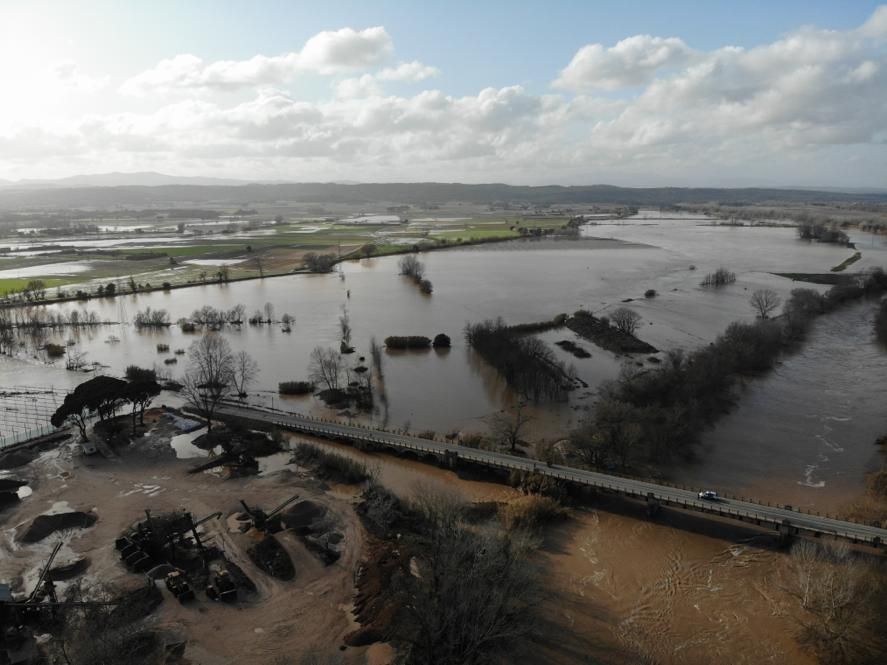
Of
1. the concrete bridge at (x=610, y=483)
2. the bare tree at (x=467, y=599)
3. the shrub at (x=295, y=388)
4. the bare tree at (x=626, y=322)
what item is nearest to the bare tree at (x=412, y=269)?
the bare tree at (x=626, y=322)

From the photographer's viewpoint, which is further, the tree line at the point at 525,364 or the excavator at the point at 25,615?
the tree line at the point at 525,364

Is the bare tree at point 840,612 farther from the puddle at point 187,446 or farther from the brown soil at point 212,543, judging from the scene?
the puddle at point 187,446

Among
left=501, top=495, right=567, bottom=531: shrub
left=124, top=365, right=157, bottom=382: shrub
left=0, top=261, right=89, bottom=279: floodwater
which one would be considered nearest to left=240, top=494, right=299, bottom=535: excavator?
left=501, top=495, right=567, bottom=531: shrub

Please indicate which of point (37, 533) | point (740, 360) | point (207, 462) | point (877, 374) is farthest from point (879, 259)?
point (37, 533)

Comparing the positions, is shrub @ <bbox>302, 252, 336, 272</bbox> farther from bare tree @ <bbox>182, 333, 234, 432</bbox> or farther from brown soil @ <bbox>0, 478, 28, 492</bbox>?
brown soil @ <bbox>0, 478, 28, 492</bbox>

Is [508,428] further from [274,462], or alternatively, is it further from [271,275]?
[271,275]

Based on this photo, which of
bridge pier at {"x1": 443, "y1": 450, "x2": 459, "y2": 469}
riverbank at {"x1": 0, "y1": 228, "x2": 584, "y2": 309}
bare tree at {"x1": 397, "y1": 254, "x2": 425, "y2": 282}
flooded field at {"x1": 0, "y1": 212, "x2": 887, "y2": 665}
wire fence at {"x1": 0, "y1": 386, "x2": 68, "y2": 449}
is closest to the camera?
flooded field at {"x1": 0, "y1": 212, "x2": 887, "y2": 665}

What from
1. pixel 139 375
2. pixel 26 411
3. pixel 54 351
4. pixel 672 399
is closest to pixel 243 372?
pixel 139 375
